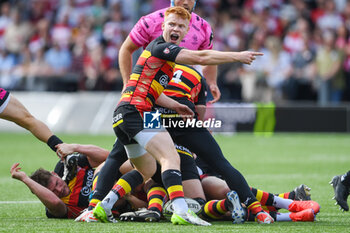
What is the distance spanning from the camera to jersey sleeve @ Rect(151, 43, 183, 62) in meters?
6.08

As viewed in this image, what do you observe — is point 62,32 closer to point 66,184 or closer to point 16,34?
point 16,34

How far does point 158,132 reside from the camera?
20.3 ft

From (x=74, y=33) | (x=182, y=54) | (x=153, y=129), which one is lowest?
(x=74, y=33)

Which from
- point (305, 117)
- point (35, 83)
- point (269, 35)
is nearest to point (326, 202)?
point (305, 117)

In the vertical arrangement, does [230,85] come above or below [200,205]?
below

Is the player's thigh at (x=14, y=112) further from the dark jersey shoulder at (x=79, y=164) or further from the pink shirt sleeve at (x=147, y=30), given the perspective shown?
the pink shirt sleeve at (x=147, y=30)

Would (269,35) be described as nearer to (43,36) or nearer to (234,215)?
(43,36)

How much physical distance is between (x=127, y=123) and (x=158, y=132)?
29cm

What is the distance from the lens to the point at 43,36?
19516 millimetres

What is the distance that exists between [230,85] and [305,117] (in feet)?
6.82

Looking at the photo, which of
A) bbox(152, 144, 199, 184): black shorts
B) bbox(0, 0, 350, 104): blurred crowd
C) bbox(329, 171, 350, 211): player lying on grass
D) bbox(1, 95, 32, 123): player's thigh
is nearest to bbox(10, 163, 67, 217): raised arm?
bbox(1, 95, 32, 123): player's thigh

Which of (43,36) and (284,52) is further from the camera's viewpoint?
(43,36)

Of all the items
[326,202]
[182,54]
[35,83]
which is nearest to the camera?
[182,54]

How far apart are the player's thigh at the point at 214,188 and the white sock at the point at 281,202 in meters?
0.48
